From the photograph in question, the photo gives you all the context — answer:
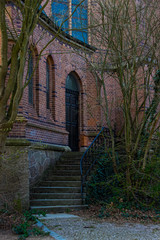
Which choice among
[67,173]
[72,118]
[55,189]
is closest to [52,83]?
[72,118]

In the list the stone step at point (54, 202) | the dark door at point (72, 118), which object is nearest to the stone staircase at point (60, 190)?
the stone step at point (54, 202)

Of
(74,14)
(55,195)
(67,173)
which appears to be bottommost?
(55,195)

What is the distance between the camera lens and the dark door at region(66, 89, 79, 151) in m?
13.8

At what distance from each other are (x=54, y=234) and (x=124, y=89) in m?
4.62

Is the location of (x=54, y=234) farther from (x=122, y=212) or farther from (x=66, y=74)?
(x=66, y=74)

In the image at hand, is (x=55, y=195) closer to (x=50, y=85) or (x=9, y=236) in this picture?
(x=9, y=236)

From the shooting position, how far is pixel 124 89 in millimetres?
8750

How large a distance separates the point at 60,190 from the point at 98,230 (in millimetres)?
3398

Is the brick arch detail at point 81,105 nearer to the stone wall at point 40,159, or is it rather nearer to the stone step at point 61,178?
the stone wall at point 40,159

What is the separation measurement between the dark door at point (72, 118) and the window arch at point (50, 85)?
1.49m

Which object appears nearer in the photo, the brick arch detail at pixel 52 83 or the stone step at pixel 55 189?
the stone step at pixel 55 189

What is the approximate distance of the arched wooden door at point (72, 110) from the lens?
1382cm

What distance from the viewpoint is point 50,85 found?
40.6 ft

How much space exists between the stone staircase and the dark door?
231cm
